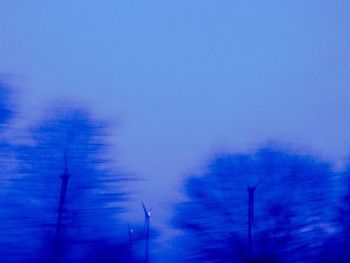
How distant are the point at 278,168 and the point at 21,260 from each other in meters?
1.49

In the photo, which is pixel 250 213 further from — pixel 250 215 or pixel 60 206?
pixel 60 206

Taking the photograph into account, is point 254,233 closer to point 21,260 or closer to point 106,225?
point 106,225

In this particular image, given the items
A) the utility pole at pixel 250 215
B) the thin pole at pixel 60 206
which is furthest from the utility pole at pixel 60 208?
the utility pole at pixel 250 215

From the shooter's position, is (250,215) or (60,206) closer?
(60,206)

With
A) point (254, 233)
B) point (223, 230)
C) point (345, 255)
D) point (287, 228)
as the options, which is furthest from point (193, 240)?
point (345, 255)

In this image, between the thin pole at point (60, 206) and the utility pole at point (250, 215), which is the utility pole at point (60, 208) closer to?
the thin pole at point (60, 206)

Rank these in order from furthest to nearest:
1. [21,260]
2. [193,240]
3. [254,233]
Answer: [254,233] → [193,240] → [21,260]

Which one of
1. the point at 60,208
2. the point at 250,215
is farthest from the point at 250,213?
the point at 60,208

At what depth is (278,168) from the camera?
2.61 m

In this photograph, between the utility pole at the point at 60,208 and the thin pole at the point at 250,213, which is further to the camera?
the thin pole at the point at 250,213

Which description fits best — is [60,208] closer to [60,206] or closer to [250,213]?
[60,206]

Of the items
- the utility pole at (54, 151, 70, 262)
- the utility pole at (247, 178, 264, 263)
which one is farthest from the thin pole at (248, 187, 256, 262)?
the utility pole at (54, 151, 70, 262)

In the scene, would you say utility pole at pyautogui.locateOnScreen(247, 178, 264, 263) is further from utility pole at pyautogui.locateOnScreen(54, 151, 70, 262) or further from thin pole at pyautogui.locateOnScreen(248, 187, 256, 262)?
utility pole at pyautogui.locateOnScreen(54, 151, 70, 262)

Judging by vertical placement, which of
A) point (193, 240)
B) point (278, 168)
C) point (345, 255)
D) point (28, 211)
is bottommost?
point (345, 255)
